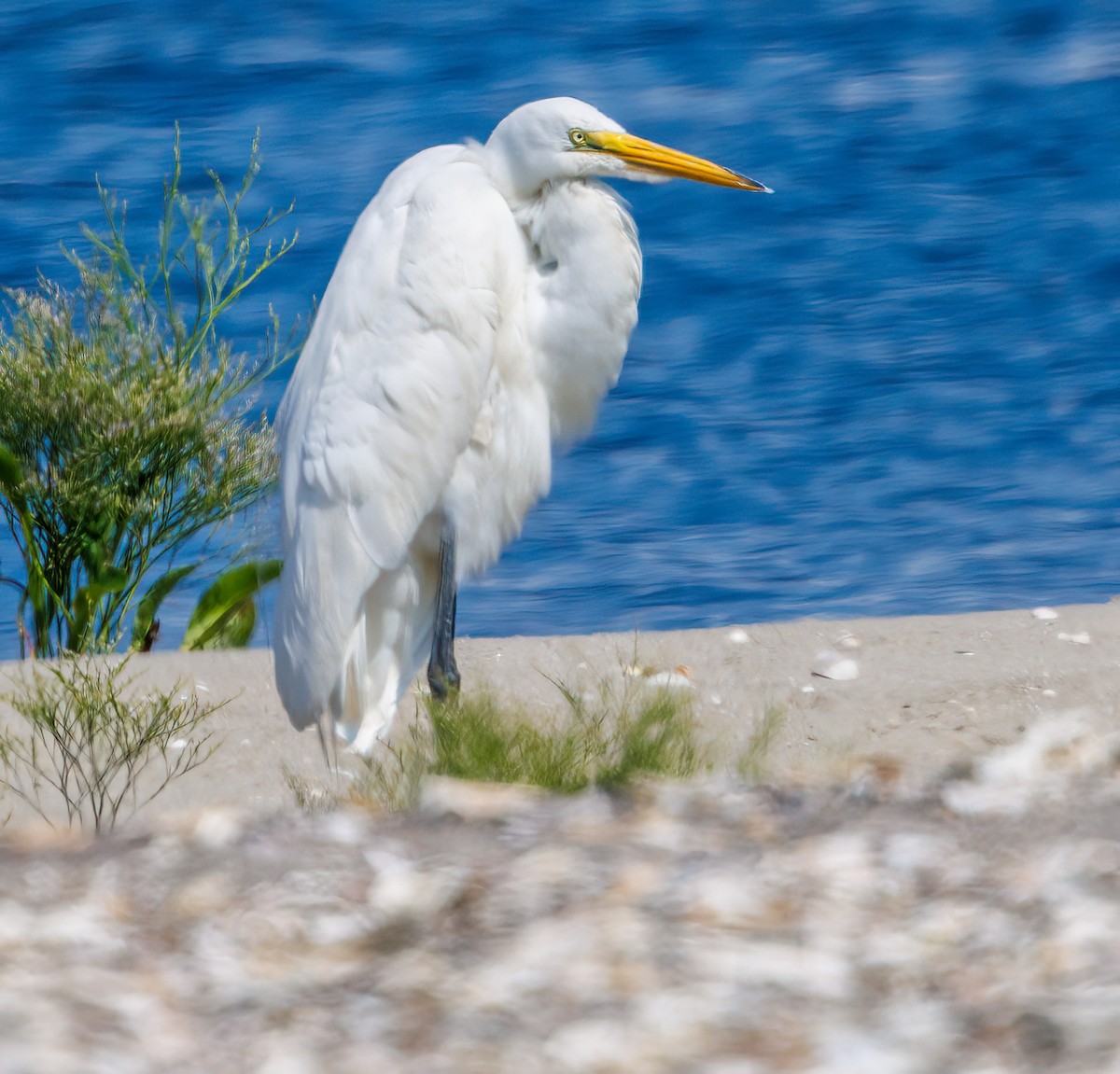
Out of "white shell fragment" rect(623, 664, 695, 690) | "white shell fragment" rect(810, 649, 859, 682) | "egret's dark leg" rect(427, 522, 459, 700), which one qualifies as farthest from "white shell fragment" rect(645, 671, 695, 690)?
"egret's dark leg" rect(427, 522, 459, 700)

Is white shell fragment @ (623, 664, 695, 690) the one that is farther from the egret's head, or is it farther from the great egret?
the egret's head

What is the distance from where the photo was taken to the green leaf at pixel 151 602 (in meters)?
5.22

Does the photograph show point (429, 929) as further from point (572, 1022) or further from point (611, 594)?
point (611, 594)

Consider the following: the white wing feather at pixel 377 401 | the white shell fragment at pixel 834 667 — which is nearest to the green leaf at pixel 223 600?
the white wing feather at pixel 377 401

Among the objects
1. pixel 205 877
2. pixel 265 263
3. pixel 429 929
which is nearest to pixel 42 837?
pixel 205 877

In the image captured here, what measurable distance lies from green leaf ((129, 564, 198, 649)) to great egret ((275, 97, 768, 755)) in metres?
1.52

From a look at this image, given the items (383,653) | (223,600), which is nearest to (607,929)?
(383,653)

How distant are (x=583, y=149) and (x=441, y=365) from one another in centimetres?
55

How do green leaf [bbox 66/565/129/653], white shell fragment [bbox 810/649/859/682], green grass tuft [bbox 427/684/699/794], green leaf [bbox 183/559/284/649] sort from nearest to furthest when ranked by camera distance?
green grass tuft [bbox 427/684/699/794] < white shell fragment [bbox 810/649/859/682] < green leaf [bbox 66/565/129/653] < green leaf [bbox 183/559/284/649]

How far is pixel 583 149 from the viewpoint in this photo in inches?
142

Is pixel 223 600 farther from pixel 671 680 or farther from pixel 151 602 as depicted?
pixel 671 680

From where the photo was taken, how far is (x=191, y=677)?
4.21 meters

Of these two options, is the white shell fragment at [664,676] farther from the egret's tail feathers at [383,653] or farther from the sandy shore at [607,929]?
the sandy shore at [607,929]

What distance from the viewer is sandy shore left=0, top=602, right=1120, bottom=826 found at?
3729mm
